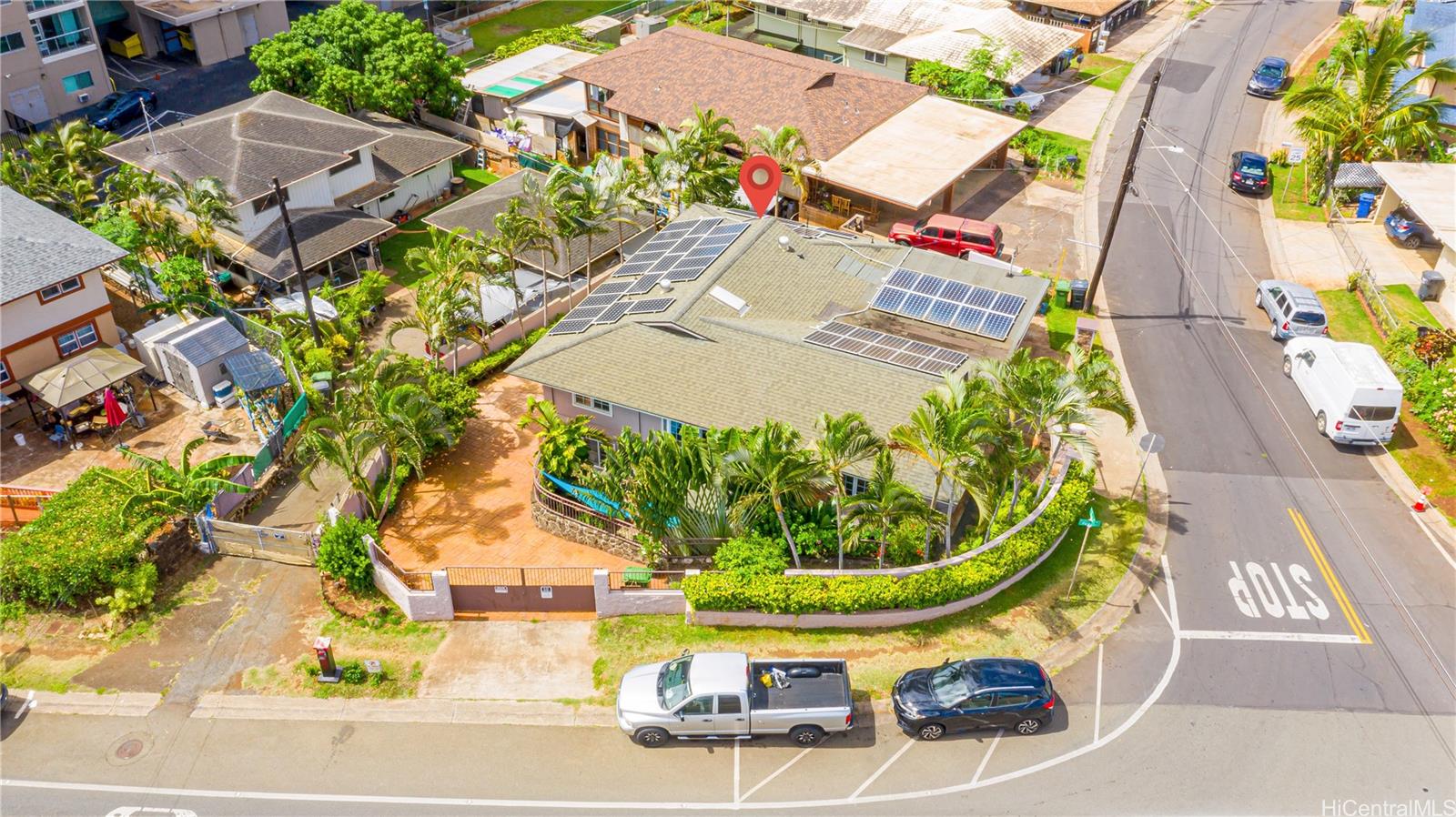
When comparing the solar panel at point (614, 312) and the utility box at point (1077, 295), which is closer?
the solar panel at point (614, 312)

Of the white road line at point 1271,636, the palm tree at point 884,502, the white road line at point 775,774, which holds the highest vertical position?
the palm tree at point 884,502

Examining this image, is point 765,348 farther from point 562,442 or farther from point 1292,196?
point 1292,196

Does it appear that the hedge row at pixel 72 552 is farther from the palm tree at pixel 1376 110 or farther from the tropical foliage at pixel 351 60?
the palm tree at pixel 1376 110

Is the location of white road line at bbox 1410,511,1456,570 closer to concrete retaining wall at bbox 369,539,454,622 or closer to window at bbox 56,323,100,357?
concrete retaining wall at bbox 369,539,454,622

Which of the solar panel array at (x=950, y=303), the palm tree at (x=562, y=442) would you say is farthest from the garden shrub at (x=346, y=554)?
the solar panel array at (x=950, y=303)

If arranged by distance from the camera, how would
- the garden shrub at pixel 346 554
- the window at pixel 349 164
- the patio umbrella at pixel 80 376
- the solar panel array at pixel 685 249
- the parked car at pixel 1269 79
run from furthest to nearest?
1. the parked car at pixel 1269 79
2. the window at pixel 349 164
3. the solar panel array at pixel 685 249
4. the patio umbrella at pixel 80 376
5. the garden shrub at pixel 346 554

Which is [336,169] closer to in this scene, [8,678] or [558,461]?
[558,461]

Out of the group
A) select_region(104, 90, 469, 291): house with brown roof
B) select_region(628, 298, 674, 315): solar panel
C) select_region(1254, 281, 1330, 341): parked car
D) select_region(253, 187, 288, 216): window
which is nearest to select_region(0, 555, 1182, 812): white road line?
select_region(628, 298, 674, 315): solar panel
